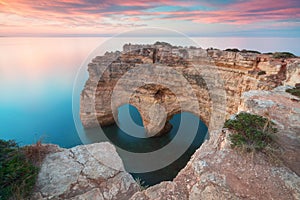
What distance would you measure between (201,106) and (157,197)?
37.8 feet

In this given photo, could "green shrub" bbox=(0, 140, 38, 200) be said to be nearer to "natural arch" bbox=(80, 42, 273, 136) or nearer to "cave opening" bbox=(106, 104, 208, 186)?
"cave opening" bbox=(106, 104, 208, 186)

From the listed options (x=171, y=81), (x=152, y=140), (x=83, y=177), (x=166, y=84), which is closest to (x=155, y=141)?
(x=152, y=140)

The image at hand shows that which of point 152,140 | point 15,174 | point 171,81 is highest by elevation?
point 171,81

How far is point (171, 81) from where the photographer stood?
43.1 feet

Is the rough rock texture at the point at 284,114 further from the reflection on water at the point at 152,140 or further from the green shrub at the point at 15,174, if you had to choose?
the reflection on water at the point at 152,140

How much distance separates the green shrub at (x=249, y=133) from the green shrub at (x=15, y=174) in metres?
3.40

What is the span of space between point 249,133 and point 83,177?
3107 millimetres

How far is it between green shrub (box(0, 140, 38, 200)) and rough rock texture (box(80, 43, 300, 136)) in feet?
34.7

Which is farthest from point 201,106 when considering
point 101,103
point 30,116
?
point 30,116

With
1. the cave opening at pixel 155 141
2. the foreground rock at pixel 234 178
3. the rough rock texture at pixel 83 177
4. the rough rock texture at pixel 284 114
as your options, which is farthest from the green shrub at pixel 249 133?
the cave opening at pixel 155 141

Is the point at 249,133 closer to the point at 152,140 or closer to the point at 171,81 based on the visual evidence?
the point at 171,81

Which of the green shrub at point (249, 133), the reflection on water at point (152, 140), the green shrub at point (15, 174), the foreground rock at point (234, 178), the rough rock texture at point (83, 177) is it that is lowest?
the reflection on water at point (152, 140)

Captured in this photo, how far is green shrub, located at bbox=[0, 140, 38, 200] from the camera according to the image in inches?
97.6

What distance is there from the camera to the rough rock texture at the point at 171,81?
11.0 m
